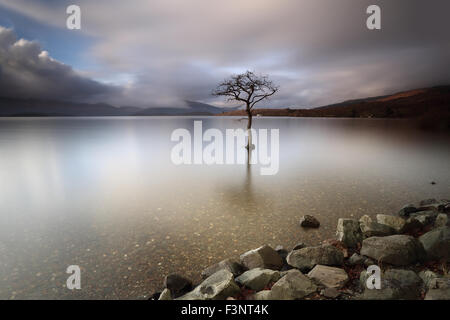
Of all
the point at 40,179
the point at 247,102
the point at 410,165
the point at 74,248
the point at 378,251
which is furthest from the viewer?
the point at 247,102

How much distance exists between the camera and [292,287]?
226 inches

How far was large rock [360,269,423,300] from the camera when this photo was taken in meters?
5.37

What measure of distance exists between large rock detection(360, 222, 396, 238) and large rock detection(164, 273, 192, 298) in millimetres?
6930

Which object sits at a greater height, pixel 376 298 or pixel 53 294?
pixel 376 298

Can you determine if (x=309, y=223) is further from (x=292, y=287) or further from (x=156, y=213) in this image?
A: (x=156, y=213)

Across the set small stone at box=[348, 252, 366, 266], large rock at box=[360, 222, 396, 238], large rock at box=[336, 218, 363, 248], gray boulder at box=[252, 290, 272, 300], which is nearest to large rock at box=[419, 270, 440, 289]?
small stone at box=[348, 252, 366, 266]

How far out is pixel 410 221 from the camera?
9305 millimetres

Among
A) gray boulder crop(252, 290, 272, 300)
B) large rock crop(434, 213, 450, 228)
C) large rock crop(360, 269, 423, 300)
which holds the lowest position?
gray boulder crop(252, 290, 272, 300)

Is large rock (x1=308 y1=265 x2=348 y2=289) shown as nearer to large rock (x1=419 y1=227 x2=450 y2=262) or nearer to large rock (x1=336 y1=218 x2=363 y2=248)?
large rock (x1=336 y1=218 x2=363 y2=248)

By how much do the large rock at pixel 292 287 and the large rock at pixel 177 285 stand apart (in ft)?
8.28

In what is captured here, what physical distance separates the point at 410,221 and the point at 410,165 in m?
18.7
